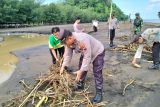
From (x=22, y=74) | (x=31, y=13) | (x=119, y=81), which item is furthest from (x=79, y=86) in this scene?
(x=31, y=13)

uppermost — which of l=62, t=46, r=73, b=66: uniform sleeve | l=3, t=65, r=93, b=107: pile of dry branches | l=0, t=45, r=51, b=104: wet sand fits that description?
l=62, t=46, r=73, b=66: uniform sleeve

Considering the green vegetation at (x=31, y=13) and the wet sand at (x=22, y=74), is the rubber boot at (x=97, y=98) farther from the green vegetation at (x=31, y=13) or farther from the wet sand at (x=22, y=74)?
the green vegetation at (x=31, y=13)

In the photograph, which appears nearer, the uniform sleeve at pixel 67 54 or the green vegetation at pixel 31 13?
the uniform sleeve at pixel 67 54

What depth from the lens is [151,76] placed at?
1005 cm

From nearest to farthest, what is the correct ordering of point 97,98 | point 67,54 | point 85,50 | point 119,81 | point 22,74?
point 85,50 < point 67,54 < point 97,98 < point 119,81 < point 22,74

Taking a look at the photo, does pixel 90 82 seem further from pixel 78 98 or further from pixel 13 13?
pixel 13 13

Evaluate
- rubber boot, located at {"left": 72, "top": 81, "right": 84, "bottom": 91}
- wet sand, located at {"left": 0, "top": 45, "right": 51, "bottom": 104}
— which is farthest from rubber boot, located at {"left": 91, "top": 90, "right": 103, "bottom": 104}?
wet sand, located at {"left": 0, "top": 45, "right": 51, "bottom": 104}

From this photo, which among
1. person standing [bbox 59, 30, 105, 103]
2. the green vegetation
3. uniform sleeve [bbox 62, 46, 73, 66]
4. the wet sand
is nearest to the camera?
person standing [bbox 59, 30, 105, 103]

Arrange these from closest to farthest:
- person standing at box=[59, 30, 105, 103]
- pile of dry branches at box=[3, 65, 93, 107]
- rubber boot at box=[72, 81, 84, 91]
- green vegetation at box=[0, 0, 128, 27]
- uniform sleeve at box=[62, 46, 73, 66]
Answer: person standing at box=[59, 30, 105, 103], uniform sleeve at box=[62, 46, 73, 66], pile of dry branches at box=[3, 65, 93, 107], rubber boot at box=[72, 81, 84, 91], green vegetation at box=[0, 0, 128, 27]

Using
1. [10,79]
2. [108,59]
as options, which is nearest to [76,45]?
[10,79]

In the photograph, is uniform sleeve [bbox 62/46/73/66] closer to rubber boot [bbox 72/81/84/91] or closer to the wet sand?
rubber boot [bbox 72/81/84/91]

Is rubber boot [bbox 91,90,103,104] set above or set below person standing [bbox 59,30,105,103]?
below

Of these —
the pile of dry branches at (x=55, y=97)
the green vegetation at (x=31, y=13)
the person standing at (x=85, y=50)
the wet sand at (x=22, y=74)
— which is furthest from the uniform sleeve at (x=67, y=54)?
the green vegetation at (x=31, y=13)

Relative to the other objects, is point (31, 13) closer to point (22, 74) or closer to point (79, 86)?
point (22, 74)
